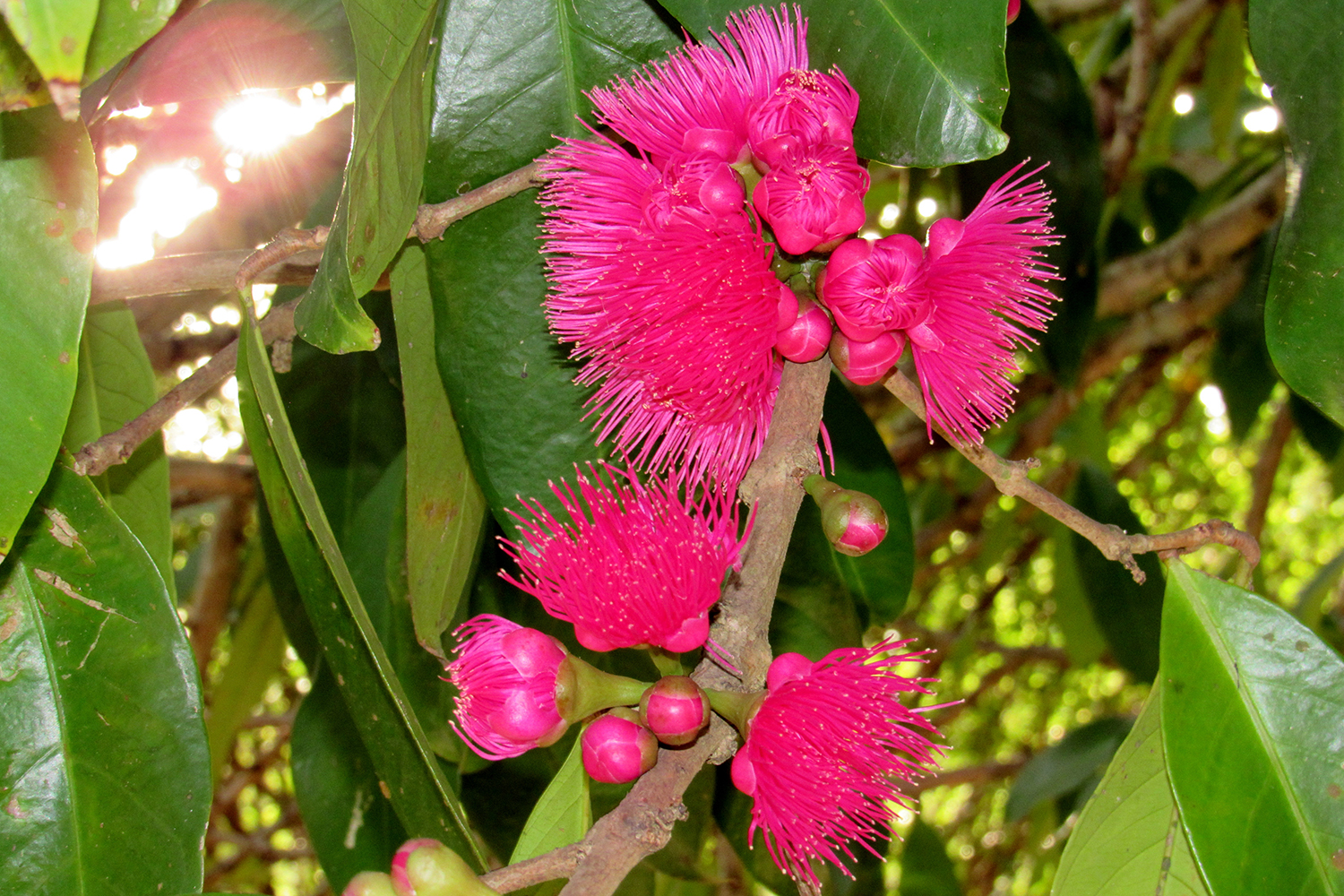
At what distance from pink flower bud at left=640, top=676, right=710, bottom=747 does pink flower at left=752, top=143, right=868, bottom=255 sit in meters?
0.25

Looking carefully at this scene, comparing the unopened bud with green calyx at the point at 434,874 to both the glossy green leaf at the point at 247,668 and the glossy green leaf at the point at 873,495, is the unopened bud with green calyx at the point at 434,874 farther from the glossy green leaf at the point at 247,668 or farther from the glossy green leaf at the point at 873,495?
the glossy green leaf at the point at 247,668

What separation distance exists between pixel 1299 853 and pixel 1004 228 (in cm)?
39

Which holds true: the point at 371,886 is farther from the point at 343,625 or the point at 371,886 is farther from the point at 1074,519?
the point at 1074,519

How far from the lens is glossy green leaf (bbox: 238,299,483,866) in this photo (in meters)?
0.57

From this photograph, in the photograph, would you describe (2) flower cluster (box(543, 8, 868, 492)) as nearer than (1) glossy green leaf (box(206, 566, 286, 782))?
Yes

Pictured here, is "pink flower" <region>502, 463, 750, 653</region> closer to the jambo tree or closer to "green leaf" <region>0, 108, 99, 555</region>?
the jambo tree

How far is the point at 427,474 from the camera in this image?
0.76m

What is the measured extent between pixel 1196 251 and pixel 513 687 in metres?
1.48

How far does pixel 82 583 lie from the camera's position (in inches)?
26.8

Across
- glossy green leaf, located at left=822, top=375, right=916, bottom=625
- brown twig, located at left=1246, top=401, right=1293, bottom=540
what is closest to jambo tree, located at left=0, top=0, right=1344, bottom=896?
glossy green leaf, located at left=822, top=375, right=916, bottom=625

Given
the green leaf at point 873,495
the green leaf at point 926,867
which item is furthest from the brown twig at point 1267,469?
the green leaf at point 873,495

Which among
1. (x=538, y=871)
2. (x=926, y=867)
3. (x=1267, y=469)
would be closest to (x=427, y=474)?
(x=538, y=871)

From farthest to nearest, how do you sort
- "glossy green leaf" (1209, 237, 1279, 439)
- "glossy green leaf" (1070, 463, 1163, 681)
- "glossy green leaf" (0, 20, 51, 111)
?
"glossy green leaf" (1209, 237, 1279, 439) → "glossy green leaf" (1070, 463, 1163, 681) → "glossy green leaf" (0, 20, 51, 111)

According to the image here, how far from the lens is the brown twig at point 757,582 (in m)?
0.54
